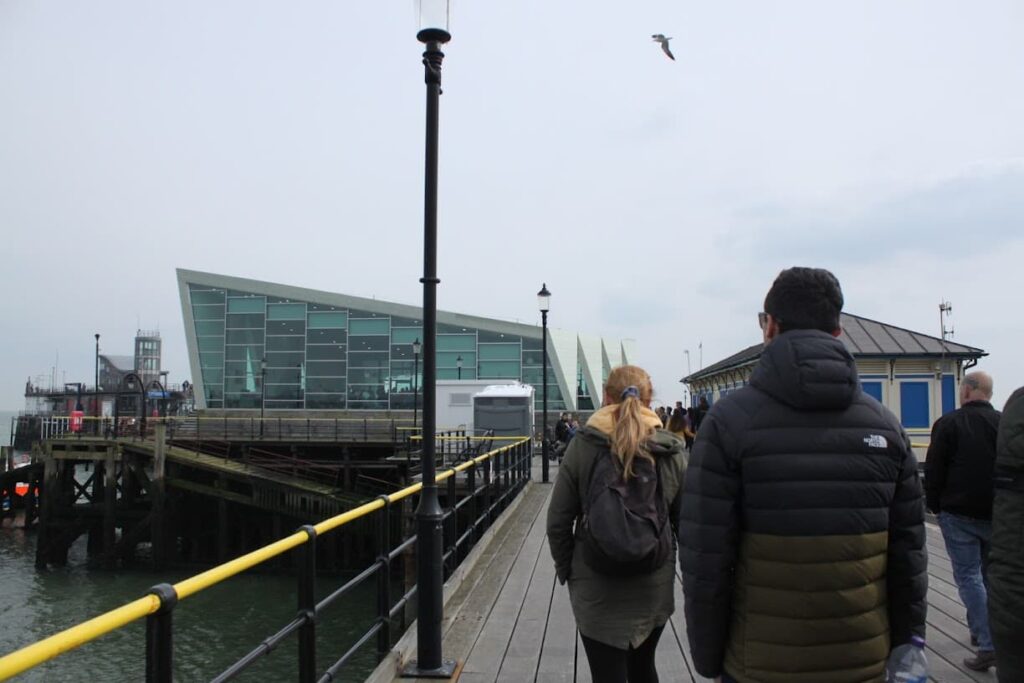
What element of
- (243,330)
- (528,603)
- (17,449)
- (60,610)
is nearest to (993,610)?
(528,603)

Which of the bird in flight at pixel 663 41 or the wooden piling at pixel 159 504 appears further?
the wooden piling at pixel 159 504

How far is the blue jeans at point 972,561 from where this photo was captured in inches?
192

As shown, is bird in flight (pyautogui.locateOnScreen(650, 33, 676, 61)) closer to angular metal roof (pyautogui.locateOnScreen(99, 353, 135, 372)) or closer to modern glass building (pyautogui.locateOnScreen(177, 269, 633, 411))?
modern glass building (pyautogui.locateOnScreen(177, 269, 633, 411))

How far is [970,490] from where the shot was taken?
189 inches

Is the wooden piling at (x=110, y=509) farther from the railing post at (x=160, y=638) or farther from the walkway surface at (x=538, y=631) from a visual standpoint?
the railing post at (x=160, y=638)

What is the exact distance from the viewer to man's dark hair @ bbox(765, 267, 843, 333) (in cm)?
245

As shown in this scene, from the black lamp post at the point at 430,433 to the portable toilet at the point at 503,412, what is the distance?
21899 millimetres

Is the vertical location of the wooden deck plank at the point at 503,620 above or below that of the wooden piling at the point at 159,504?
above

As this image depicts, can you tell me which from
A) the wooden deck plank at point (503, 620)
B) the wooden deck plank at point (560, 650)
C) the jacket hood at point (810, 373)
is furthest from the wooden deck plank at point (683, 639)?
the jacket hood at point (810, 373)

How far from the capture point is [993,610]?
3055 mm

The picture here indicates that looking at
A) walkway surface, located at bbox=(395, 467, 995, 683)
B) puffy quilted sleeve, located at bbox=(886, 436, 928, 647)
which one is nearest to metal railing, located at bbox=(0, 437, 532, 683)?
walkway surface, located at bbox=(395, 467, 995, 683)

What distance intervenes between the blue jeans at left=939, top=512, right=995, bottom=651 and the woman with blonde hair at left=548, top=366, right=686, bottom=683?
2496mm

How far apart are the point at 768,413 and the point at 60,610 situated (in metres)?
21.3

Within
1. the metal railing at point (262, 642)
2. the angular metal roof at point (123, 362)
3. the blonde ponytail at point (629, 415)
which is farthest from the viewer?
the angular metal roof at point (123, 362)
